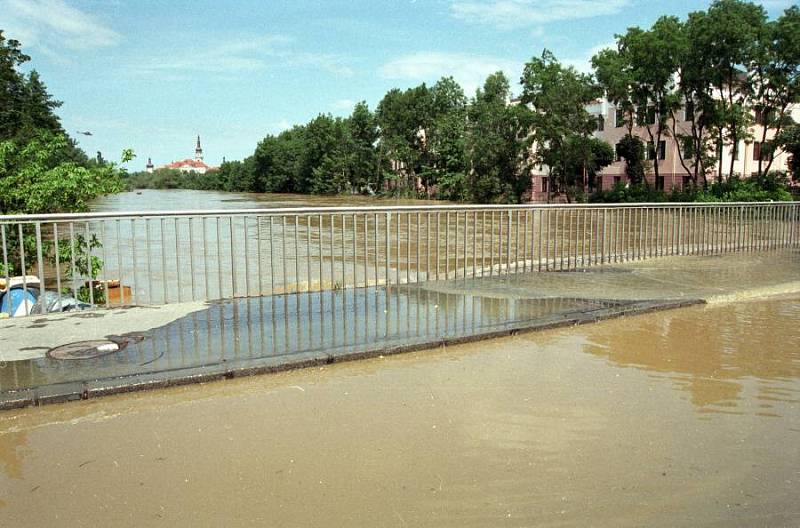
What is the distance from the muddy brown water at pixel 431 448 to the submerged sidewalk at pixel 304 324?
0.20m

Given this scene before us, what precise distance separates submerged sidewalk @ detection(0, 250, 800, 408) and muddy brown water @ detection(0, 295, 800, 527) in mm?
204

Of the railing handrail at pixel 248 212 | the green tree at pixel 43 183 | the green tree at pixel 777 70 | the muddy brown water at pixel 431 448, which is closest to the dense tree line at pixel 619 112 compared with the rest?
the green tree at pixel 777 70

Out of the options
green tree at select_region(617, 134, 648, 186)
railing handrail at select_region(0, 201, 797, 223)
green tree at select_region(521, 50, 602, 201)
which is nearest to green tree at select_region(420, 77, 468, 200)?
green tree at select_region(521, 50, 602, 201)

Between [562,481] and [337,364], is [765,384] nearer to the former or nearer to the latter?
[562,481]

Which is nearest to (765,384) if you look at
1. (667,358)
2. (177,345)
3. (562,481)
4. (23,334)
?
(667,358)

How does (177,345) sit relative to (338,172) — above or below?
below

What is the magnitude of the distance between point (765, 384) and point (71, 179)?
9967mm

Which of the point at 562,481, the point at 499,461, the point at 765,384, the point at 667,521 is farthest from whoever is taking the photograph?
the point at 765,384

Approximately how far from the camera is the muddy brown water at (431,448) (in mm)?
3074

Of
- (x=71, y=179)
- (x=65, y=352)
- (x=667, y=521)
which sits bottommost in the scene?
(x=667, y=521)

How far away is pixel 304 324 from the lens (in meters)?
6.38

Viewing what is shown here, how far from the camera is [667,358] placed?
5680mm

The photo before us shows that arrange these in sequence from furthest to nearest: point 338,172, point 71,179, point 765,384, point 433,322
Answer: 1. point 338,172
2. point 71,179
3. point 433,322
4. point 765,384

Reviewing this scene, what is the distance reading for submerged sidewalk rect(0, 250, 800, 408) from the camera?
480 centimetres
